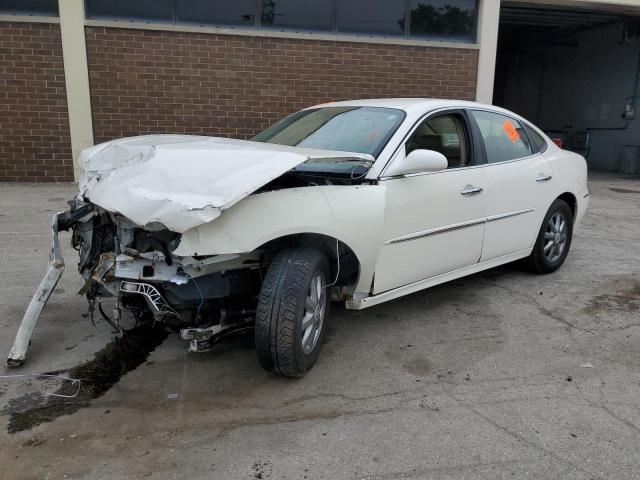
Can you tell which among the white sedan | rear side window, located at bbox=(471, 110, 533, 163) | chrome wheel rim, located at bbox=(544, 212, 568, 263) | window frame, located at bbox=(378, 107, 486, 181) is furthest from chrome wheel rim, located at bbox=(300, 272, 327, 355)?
chrome wheel rim, located at bbox=(544, 212, 568, 263)

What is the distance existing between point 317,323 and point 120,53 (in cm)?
848

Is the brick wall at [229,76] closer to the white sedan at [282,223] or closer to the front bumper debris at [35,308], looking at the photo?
the white sedan at [282,223]

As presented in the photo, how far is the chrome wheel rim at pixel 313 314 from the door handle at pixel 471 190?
1.53m

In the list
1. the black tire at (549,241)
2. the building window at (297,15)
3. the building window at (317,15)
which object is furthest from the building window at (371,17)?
the black tire at (549,241)

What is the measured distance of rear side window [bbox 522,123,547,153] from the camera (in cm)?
536

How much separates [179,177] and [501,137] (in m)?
3.15

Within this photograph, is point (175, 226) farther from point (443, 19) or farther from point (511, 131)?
point (443, 19)

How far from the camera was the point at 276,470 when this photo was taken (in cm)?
253

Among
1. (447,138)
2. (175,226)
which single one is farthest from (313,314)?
(447,138)

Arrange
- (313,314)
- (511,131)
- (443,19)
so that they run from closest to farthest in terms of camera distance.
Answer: (313,314)
(511,131)
(443,19)

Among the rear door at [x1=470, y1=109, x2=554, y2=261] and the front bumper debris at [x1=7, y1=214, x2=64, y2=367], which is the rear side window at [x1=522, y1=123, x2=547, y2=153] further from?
the front bumper debris at [x1=7, y1=214, x2=64, y2=367]

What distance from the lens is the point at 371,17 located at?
A: 11102 millimetres

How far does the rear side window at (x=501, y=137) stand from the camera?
4.71 metres

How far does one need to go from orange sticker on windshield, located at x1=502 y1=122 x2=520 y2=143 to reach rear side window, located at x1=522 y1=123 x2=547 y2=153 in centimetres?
25
